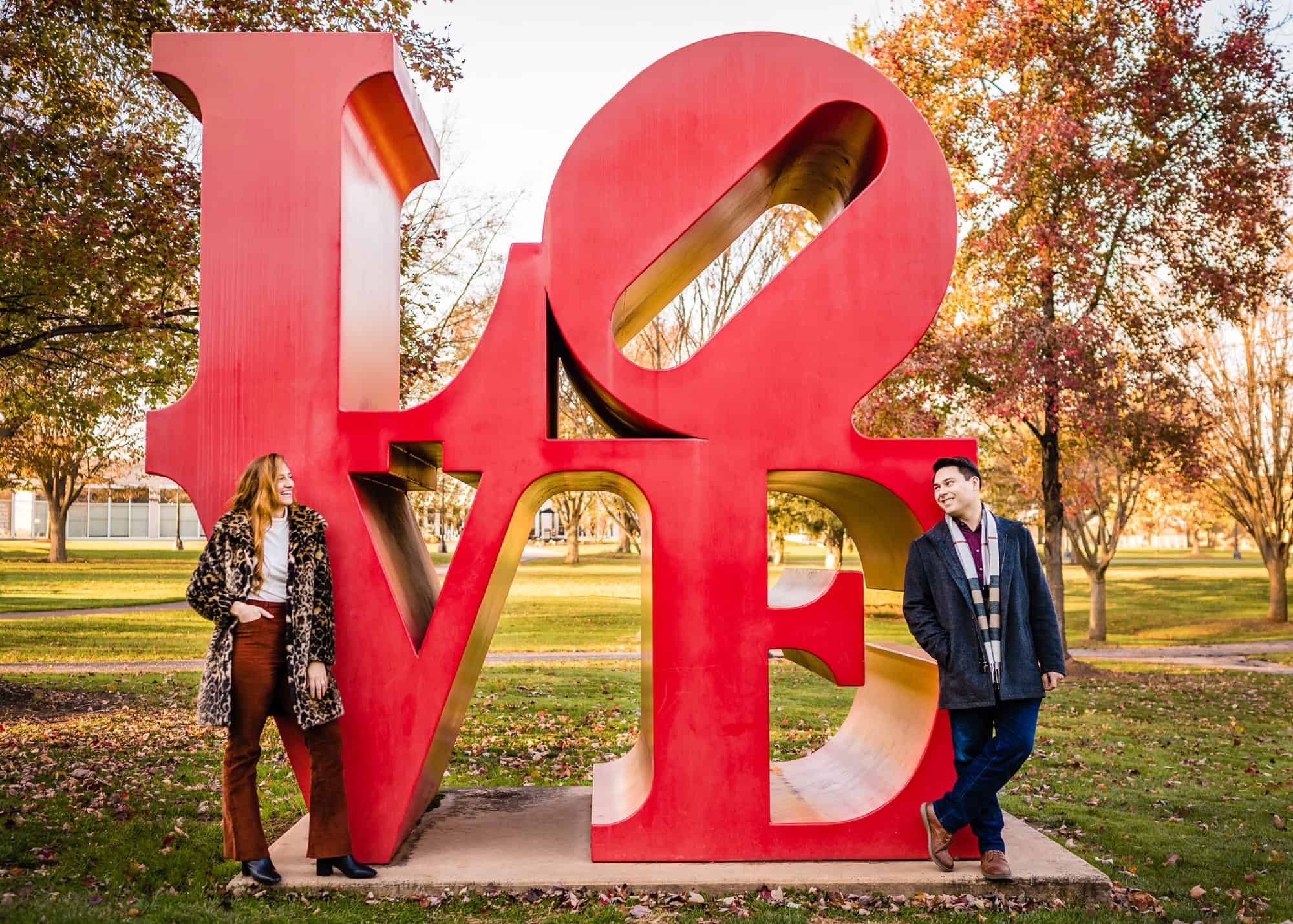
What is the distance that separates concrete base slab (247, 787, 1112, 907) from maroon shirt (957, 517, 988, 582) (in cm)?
158

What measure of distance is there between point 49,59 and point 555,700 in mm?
9194

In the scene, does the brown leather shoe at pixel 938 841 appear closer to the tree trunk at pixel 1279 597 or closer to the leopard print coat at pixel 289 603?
the leopard print coat at pixel 289 603

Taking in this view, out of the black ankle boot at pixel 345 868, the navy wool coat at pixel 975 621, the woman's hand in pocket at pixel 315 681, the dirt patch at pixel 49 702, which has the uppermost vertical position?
the navy wool coat at pixel 975 621

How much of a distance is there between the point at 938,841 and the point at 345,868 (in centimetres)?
329

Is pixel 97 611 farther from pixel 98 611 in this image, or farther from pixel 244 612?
pixel 244 612

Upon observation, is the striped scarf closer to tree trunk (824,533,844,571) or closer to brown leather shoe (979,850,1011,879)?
brown leather shoe (979,850,1011,879)

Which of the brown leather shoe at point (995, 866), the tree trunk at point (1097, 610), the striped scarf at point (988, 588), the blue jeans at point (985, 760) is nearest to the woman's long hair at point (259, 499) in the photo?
the striped scarf at point (988, 588)

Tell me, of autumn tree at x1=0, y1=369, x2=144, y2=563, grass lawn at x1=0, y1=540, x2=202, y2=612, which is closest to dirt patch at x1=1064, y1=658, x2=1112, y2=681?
autumn tree at x1=0, y1=369, x2=144, y2=563

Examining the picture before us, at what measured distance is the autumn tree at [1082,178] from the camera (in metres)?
14.2

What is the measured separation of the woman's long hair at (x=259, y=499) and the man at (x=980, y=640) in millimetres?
3558

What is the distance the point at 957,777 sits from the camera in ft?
18.2

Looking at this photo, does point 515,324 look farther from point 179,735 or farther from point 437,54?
point 179,735

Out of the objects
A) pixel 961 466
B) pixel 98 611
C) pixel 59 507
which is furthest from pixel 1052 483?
pixel 59 507

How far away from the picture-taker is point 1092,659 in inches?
773
